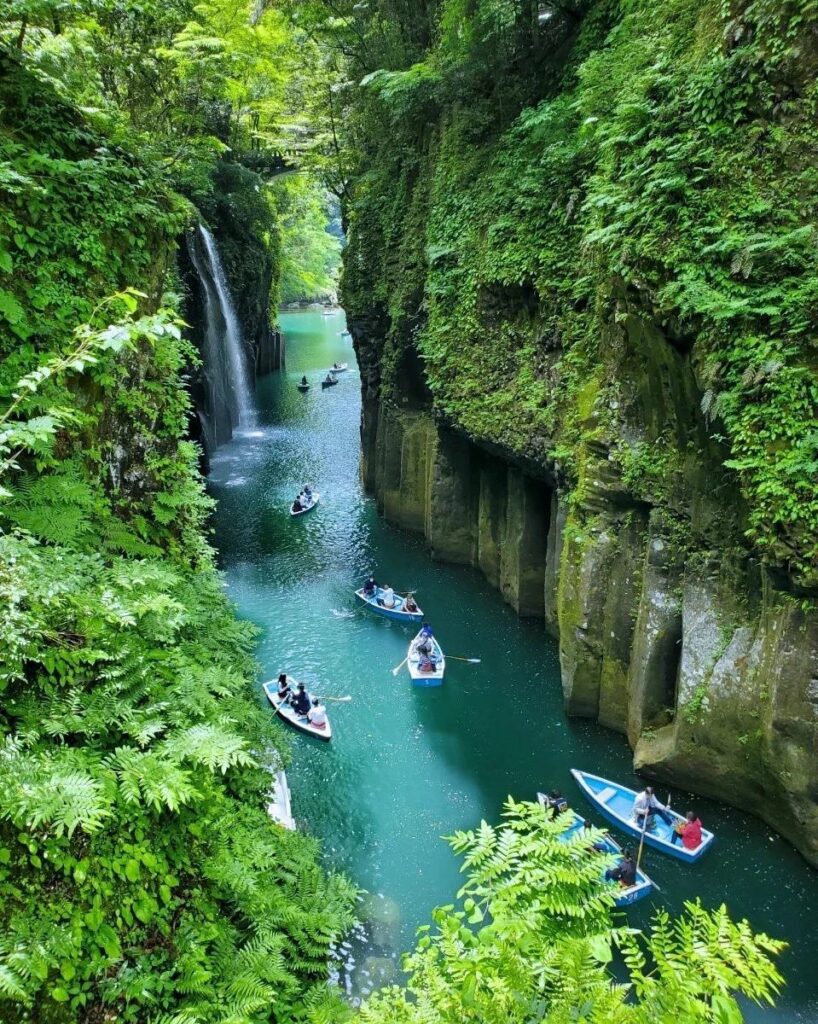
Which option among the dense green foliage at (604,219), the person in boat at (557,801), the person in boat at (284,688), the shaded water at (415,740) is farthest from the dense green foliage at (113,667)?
the dense green foliage at (604,219)

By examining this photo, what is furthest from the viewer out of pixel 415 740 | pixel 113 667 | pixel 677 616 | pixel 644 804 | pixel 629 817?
pixel 415 740

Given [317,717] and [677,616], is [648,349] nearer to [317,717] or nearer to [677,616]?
[677,616]

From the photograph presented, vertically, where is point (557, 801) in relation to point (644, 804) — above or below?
above

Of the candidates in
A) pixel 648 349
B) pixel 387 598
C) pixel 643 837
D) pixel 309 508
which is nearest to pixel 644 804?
pixel 643 837

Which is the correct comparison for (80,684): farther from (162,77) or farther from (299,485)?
(162,77)

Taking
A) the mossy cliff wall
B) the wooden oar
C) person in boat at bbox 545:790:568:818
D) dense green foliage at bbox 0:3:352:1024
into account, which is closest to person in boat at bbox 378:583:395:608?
the mossy cliff wall
